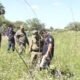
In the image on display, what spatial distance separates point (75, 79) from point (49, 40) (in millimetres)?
4511

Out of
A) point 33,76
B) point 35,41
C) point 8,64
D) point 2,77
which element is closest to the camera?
point 33,76

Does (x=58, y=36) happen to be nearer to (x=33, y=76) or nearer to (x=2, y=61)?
(x=33, y=76)

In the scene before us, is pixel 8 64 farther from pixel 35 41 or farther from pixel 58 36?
pixel 58 36

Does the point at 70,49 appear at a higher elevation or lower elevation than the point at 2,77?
higher

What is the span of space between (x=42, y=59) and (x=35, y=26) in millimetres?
5788

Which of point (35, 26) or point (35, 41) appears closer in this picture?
point (35, 26)

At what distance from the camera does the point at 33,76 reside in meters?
5.29

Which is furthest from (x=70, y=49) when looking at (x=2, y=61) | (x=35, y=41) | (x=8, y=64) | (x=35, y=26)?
(x=35, y=41)

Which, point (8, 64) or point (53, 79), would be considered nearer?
point (53, 79)

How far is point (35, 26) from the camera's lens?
15.7 ft

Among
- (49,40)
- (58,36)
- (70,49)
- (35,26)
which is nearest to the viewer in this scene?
(35,26)

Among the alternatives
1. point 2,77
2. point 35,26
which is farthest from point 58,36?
point 2,77

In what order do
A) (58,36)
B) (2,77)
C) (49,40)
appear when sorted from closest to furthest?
(58,36), (2,77), (49,40)

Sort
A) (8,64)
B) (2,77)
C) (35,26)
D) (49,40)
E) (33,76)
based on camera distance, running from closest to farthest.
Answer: (35,26) < (33,76) < (2,77) < (8,64) < (49,40)
